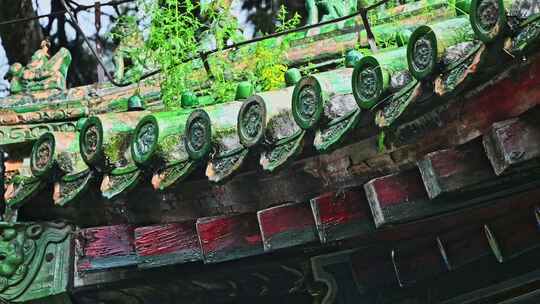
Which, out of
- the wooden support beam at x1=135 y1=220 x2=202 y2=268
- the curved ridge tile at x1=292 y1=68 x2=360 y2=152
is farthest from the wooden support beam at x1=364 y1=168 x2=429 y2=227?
the wooden support beam at x1=135 y1=220 x2=202 y2=268

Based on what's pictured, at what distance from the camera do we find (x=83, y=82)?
36.6 feet

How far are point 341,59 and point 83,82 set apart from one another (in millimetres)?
6298

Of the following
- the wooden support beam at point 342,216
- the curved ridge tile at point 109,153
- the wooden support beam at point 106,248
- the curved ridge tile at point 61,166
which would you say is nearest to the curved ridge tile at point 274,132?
the wooden support beam at point 342,216

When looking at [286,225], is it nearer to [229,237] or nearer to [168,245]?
[229,237]

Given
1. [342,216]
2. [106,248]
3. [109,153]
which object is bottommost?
[342,216]

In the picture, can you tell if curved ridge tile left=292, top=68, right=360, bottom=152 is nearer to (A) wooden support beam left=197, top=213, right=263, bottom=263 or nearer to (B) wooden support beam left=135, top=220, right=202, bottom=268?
(A) wooden support beam left=197, top=213, right=263, bottom=263

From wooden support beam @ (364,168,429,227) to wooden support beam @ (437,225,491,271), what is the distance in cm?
34

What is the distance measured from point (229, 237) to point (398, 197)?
2.59ft

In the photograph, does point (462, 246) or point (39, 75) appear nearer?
point (462, 246)

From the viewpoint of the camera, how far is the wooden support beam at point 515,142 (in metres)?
3.23

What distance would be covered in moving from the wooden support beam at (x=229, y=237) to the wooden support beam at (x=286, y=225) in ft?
0.40

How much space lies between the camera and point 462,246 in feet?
13.1

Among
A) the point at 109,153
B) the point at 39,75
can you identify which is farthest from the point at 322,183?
the point at 39,75

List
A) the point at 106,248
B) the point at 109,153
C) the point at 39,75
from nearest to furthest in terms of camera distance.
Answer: the point at 109,153 < the point at 106,248 < the point at 39,75
